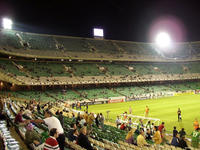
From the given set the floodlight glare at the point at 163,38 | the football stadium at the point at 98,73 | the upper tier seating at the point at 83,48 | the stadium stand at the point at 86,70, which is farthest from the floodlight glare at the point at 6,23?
the floodlight glare at the point at 163,38

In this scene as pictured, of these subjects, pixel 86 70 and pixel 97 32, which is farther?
pixel 97 32

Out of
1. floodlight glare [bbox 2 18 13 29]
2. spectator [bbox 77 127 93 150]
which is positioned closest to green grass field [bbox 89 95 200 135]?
spectator [bbox 77 127 93 150]

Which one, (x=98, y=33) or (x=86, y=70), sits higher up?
(x=98, y=33)

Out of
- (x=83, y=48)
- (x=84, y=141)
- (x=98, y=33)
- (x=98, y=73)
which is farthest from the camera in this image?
(x=98, y=33)

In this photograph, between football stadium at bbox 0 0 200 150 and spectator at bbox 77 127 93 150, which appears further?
football stadium at bbox 0 0 200 150

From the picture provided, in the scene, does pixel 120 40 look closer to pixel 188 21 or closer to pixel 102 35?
pixel 102 35

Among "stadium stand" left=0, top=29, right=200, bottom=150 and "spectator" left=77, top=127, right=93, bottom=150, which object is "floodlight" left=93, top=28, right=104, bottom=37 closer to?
"stadium stand" left=0, top=29, right=200, bottom=150

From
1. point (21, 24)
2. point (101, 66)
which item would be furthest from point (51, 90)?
point (21, 24)

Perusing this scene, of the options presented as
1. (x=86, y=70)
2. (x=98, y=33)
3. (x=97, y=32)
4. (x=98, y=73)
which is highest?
(x=97, y=32)

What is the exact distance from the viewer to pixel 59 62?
193 feet

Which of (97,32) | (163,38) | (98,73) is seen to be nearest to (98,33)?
(97,32)

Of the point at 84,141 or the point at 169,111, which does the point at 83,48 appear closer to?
the point at 169,111

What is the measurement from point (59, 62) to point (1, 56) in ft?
50.6

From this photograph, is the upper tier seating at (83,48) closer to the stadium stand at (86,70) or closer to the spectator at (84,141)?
the stadium stand at (86,70)
